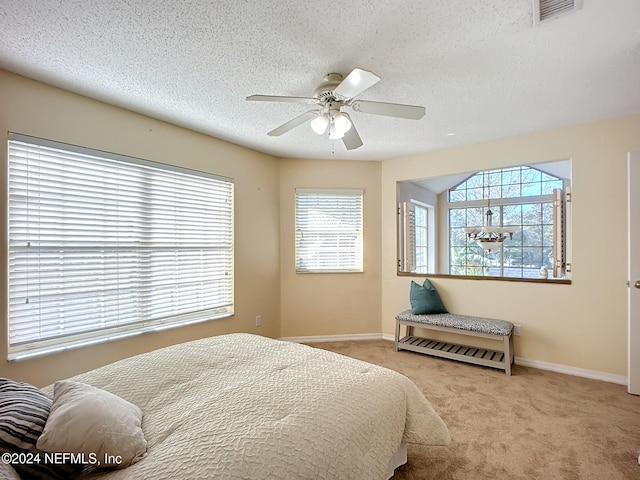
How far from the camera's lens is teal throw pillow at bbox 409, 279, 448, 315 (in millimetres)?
3733

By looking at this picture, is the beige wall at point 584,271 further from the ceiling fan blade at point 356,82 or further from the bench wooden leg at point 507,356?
the ceiling fan blade at point 356,82

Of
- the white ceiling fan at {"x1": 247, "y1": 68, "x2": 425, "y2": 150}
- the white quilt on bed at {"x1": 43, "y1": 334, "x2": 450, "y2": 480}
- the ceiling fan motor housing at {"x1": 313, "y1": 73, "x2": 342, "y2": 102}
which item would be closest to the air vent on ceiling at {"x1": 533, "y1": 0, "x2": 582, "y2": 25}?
the white ceiling fan at {"x1": 247, "y1": 68, "x2": 425, "y2": 150}

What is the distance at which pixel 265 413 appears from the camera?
50.8 inches

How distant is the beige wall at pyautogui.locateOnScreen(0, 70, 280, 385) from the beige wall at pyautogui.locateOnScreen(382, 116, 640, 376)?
2497mm

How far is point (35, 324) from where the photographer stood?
2.24 m

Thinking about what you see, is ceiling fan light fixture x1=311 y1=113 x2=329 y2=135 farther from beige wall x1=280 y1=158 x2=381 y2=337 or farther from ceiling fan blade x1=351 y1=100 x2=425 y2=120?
beige wall x1=280 y1=158 x2=381 y2=337

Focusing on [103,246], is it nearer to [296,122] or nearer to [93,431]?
[296,122]

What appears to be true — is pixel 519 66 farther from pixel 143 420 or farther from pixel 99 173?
pixel 99 173

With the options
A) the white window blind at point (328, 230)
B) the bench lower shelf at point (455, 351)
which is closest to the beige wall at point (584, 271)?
the bench lower shelf at point (455, 351)

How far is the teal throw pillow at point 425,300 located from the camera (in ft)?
12.2

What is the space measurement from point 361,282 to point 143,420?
128 inches

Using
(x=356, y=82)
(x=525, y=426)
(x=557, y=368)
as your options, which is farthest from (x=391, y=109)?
(x=557, y=368)

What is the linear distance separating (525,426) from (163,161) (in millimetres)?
3566

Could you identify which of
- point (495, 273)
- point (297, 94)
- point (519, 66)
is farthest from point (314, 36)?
point (495, 273)
